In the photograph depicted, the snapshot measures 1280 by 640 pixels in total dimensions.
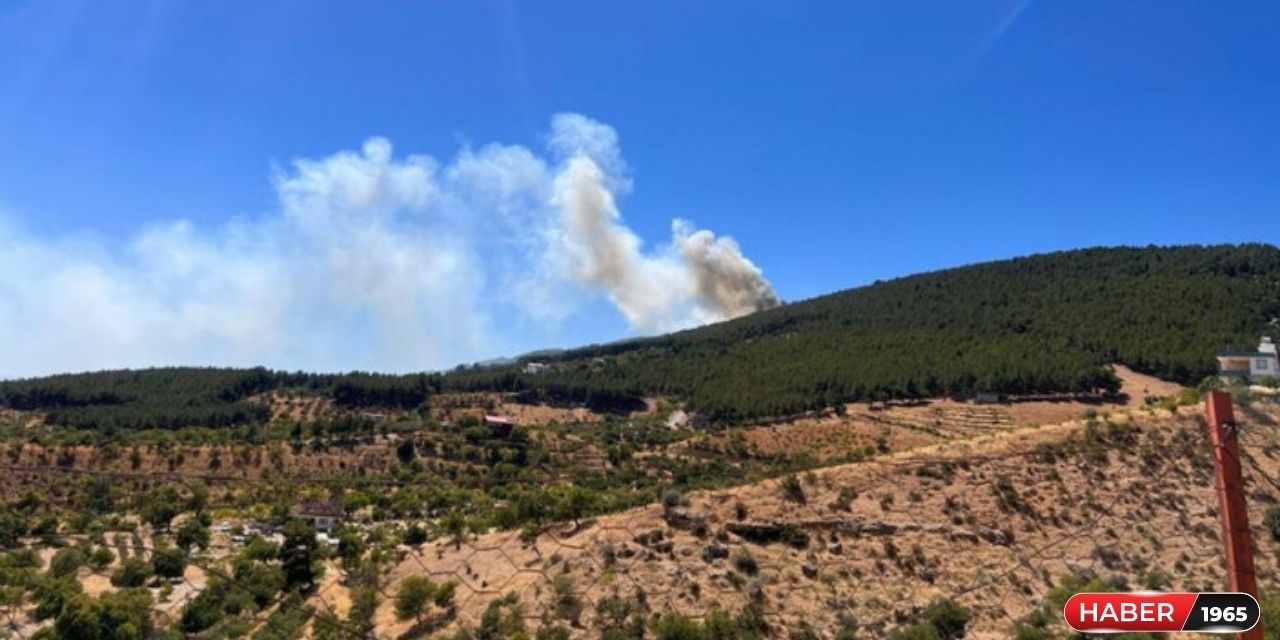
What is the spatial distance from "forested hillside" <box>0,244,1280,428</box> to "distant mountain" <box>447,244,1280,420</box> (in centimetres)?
24

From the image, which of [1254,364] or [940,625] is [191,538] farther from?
[1254,364]

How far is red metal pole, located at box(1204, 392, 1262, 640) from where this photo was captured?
4.16 meters

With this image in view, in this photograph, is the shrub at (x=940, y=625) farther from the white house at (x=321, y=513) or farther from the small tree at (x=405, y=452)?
the small tree at (x=405, y=452)

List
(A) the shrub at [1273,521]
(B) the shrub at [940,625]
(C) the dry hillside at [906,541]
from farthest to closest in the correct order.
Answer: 1. (A) the shrub at [1273,521]
2. (C) the dry hillside at [906,541]
3. (B) the shrub at [940,625]

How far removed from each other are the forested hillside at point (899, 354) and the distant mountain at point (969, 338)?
9.5 inches

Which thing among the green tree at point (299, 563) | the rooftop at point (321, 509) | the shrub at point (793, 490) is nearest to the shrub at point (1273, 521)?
the shrub at point (793, 490)

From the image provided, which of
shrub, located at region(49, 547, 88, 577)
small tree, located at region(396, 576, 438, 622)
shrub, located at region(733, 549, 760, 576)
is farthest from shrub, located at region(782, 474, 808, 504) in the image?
shrub, located at region(49, 547, 88, 577)

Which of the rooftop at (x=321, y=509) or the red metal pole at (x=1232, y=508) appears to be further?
the rooftop at (x=321, y=509)

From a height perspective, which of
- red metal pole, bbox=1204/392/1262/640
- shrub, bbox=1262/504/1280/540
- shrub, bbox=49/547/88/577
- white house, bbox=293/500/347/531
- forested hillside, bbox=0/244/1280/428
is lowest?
shrub, bbox=49/547/88/577

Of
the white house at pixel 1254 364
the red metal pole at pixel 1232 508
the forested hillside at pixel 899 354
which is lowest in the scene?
the red metal pole at pixel 1232 508

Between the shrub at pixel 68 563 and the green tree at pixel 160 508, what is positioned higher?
the green tree at pixel 160 508

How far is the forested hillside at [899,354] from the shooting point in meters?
62.7

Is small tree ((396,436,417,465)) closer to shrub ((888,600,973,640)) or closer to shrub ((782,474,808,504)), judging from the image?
shrub ((782,474,808,504))

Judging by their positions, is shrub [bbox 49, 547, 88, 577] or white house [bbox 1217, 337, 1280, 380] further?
white house [bbox 1217, 337, 1280, 380]
